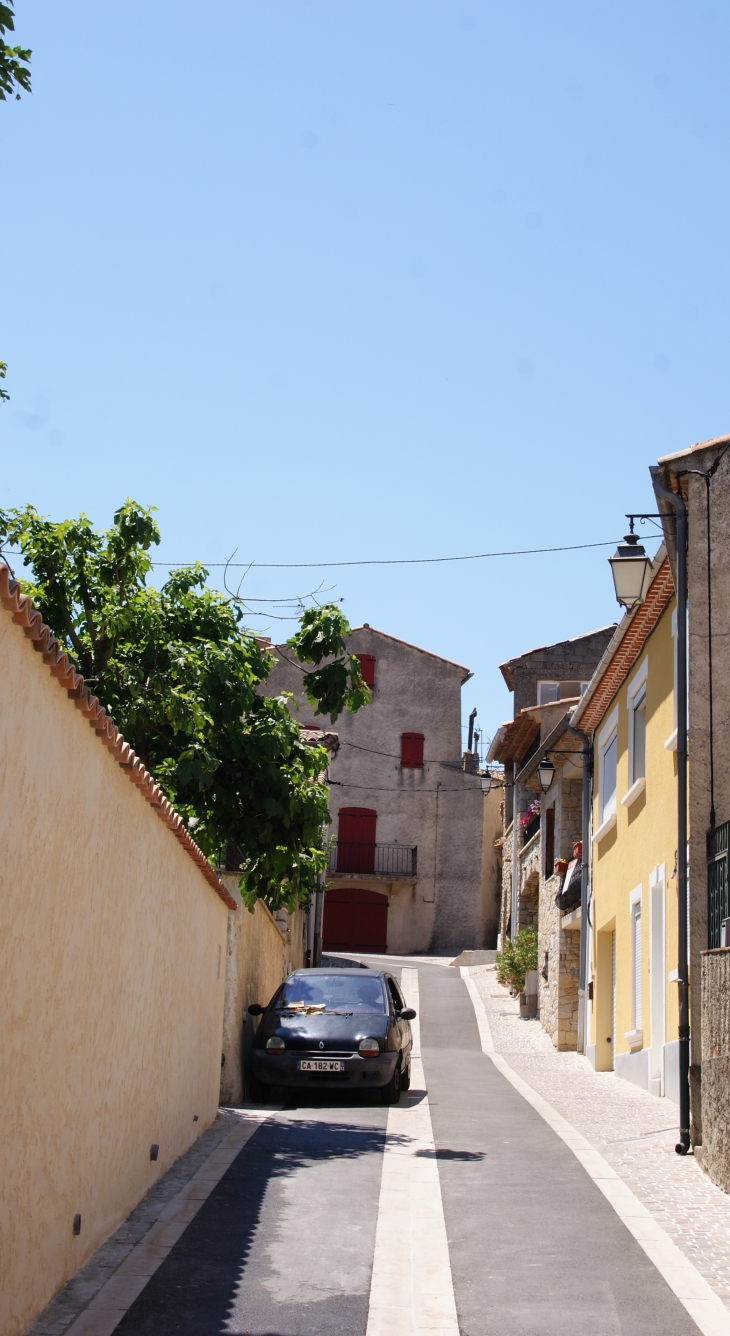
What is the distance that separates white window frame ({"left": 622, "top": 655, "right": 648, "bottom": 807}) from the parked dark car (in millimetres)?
3873

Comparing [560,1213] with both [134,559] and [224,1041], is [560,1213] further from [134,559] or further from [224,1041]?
[134,559]

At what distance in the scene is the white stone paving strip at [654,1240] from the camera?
5586mm

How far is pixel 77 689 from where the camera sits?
212 inches

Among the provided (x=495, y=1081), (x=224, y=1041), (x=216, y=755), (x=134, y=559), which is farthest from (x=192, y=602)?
(x=495, y=1081)

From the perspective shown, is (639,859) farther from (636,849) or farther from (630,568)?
(630,568)

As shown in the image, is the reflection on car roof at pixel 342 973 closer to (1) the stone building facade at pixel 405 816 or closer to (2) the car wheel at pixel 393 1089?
(2) the car wheel at pixel 393 1089

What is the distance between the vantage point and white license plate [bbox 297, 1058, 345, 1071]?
13172 mm

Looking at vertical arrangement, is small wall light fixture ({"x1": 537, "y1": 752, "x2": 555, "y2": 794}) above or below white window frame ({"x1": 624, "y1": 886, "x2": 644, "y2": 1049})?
above

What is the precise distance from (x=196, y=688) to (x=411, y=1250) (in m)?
7.66

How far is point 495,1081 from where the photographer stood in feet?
53.6

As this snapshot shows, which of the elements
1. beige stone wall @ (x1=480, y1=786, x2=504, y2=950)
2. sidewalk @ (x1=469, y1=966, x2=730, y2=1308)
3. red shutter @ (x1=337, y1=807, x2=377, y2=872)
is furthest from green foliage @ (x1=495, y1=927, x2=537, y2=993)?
beige stone wall @ (x1=480, y1=786, x2=504, y2=950)

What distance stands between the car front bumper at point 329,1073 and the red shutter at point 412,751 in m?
32.6

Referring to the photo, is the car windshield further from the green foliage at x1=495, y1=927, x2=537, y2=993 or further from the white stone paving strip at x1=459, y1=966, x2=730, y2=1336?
the green foliage at x1=495, y1=927, x2=537, y2=993

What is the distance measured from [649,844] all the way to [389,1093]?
423cm
